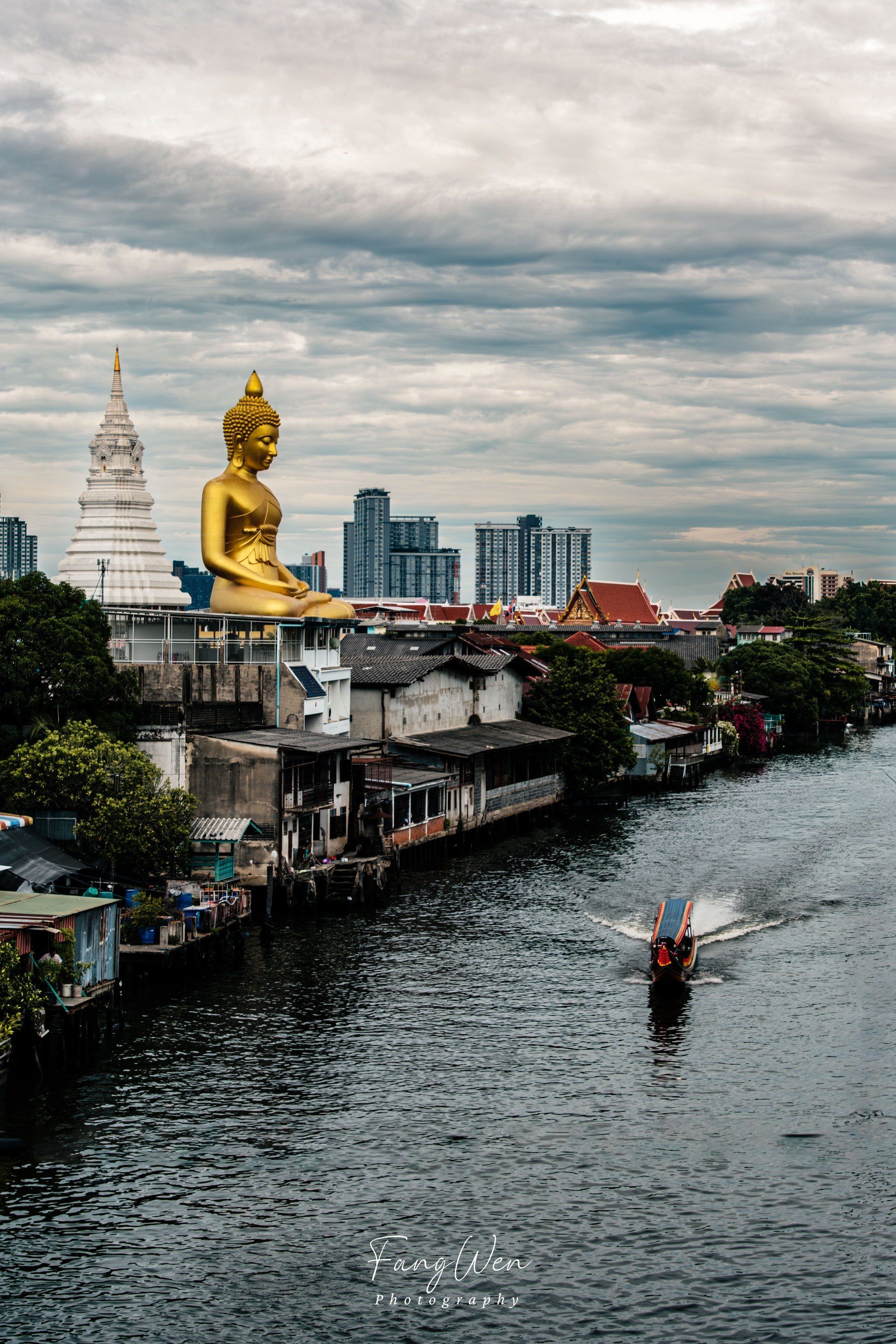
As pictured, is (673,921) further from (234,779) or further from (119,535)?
(119,535)

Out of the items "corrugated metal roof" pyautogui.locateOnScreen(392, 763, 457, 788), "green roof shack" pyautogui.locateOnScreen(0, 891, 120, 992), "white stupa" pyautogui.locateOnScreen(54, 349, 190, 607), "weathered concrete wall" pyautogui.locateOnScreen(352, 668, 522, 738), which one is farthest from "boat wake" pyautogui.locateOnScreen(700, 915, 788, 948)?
"white stupa" pyautogui.locateOnScreen(54, 349, 190, 607)

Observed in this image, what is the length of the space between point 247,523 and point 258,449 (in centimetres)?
301

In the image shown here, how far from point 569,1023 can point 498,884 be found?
18.2 metres

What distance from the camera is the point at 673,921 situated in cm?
3978

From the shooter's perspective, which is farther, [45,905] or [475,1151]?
[45,905]

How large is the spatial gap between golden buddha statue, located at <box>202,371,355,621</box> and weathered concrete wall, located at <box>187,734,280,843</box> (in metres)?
9.07

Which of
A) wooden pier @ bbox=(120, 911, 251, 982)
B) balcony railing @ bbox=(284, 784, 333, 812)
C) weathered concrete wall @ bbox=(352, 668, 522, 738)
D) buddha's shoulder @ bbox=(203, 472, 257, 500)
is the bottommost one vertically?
wooden pier @ bbox=(120, 911, 251, 982)

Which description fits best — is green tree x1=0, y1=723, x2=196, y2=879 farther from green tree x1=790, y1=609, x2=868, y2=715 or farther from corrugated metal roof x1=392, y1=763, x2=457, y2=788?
green tree x1=790, y1=609, x2=868, y2=715

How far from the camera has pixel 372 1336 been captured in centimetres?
2091

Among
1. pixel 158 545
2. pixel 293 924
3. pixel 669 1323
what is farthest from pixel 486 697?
pixel 669 1323

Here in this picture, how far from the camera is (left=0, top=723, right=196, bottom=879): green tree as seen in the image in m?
41.1

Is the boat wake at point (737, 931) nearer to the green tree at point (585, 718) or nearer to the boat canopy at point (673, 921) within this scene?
the boat canopy at point (673, 921)

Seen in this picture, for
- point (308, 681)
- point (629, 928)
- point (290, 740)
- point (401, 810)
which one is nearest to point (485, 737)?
point (401, 810)

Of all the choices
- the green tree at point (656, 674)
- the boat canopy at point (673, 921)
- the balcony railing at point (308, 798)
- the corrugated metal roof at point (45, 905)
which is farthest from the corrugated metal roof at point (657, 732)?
the corrugated metal roof at point (45, 905)
